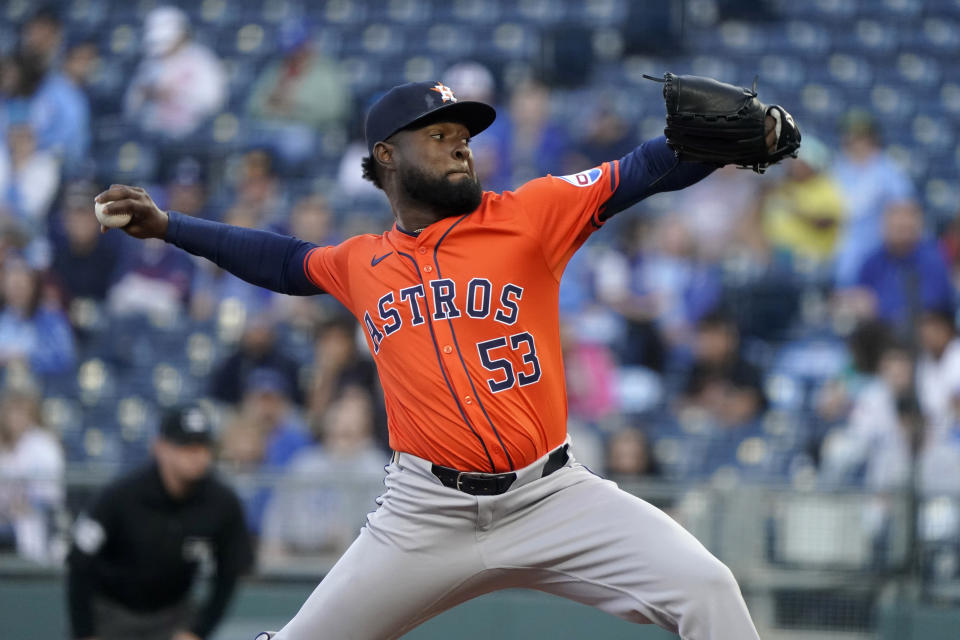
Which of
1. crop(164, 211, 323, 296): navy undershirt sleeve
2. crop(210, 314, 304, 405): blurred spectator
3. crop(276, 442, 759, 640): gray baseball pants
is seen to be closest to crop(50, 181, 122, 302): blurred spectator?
crop(210, 314, 304, 405): blurred spectator

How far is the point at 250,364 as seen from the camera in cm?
846

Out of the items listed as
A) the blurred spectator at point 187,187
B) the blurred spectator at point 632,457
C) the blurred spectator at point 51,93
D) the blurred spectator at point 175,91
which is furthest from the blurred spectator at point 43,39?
the blurred spectator at point 632,457

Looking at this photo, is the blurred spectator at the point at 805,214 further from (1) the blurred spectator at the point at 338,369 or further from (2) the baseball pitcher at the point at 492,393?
(2) the baseball pitcher at the point at 492,393

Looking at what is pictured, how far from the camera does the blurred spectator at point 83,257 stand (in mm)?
9391

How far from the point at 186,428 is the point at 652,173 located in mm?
2527

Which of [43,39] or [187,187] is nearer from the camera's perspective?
[187,187]

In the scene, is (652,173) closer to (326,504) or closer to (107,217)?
(107,217)

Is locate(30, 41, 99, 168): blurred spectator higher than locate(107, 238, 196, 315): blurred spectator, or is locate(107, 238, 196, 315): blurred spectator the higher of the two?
locate(30, 41, 99, 168): blurred spectator

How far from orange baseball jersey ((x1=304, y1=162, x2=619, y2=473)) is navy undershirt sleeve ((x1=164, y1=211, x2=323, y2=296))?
0.36 m

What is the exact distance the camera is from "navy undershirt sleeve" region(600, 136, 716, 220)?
11.9ft

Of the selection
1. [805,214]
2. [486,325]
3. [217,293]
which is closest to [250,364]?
[217,293]

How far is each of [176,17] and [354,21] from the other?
1.49 metres

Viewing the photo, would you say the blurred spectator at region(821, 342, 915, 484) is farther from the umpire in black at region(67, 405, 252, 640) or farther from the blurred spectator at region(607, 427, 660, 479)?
the umpire in black at region(67, 405, 252, 640)

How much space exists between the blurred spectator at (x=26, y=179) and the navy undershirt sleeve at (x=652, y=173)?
7066 millimetres
